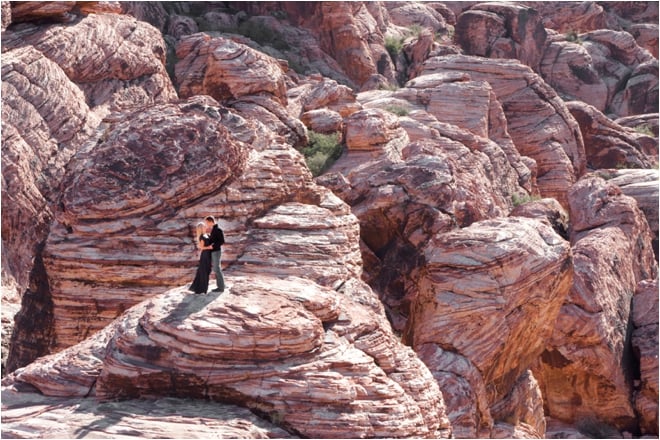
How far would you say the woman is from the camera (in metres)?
11.3

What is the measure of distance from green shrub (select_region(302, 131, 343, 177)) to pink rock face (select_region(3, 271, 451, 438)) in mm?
14202

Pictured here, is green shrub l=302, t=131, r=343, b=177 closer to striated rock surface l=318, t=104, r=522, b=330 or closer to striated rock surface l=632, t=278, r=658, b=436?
striated rock surface l=318, t=104, r=522, b=330

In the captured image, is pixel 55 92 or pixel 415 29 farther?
pixel 415 29

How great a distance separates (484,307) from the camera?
17.5m

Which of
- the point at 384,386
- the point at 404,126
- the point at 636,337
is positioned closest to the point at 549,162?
the point at 404,126

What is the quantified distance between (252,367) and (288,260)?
15.5ft

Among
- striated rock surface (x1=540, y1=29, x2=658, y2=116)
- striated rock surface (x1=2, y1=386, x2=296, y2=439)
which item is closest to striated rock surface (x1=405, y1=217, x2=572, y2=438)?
striated rock surface (x1=2, y1=386, x2=296, y2=439)

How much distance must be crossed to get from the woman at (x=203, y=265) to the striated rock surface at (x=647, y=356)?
46.5 feet

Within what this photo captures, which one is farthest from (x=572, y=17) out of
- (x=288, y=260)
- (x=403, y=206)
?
(x=288, y=260)

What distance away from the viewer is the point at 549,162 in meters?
35.7

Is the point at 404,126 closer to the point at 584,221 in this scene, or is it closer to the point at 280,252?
the point at 584,221

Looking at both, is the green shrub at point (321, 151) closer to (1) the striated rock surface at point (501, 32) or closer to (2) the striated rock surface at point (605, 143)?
(2) the striated rock surface at point (605, 143)

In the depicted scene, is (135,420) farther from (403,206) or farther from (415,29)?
(415,29)

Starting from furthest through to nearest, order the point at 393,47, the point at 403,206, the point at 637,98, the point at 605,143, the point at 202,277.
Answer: the point at 637,98
the point at 393,47
the point at 605,143
the point at 403,206
the point at 202,277
